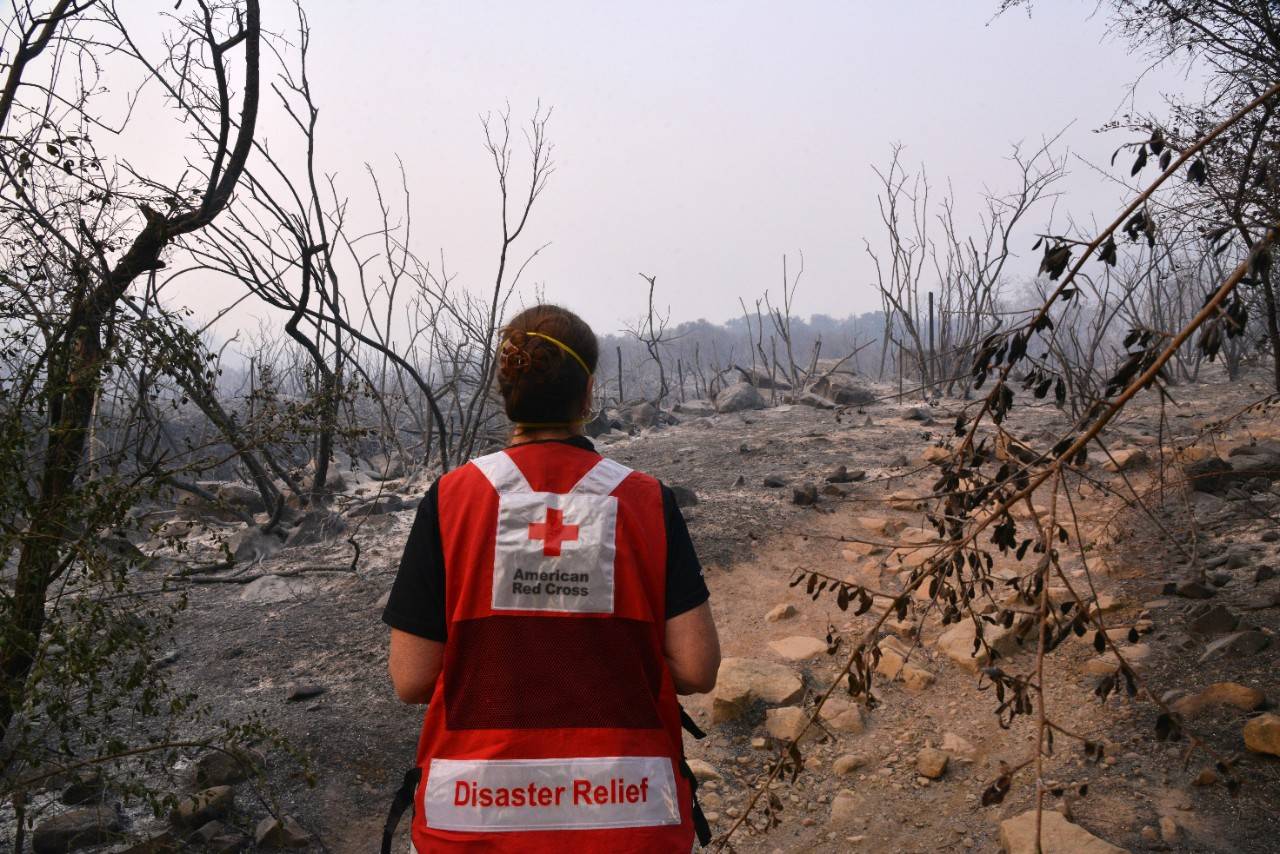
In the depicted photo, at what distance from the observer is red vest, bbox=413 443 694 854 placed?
1186 millimetres

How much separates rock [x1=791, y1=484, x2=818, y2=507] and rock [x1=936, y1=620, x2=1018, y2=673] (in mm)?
2226

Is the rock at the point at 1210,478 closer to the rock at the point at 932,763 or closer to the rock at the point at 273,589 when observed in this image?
the rock at the point at 932,763

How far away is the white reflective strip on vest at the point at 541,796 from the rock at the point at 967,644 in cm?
281

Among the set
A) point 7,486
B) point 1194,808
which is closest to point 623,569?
Result: point 7,486

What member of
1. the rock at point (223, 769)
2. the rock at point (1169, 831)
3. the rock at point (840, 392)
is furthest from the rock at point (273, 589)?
the rock at point (840, 392)

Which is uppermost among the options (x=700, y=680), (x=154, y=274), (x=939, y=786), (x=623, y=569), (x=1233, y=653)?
(x=154, y=274)

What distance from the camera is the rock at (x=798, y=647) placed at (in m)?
4.07

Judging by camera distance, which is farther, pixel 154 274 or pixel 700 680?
pixel 154 274

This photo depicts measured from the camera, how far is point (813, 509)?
6105 mm

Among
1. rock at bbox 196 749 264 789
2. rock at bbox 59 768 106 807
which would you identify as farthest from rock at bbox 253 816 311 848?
rock at bbox 59 768 106 807

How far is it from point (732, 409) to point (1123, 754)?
10.9 meters

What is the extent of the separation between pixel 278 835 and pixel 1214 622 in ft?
11.7

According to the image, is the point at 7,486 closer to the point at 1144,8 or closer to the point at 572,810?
the point at 572,810

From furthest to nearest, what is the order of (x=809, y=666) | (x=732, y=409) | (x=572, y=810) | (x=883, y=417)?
(x=732, y=409) → (x=883, y=417) → (x=809, y=666) → (x=572, y=810)
